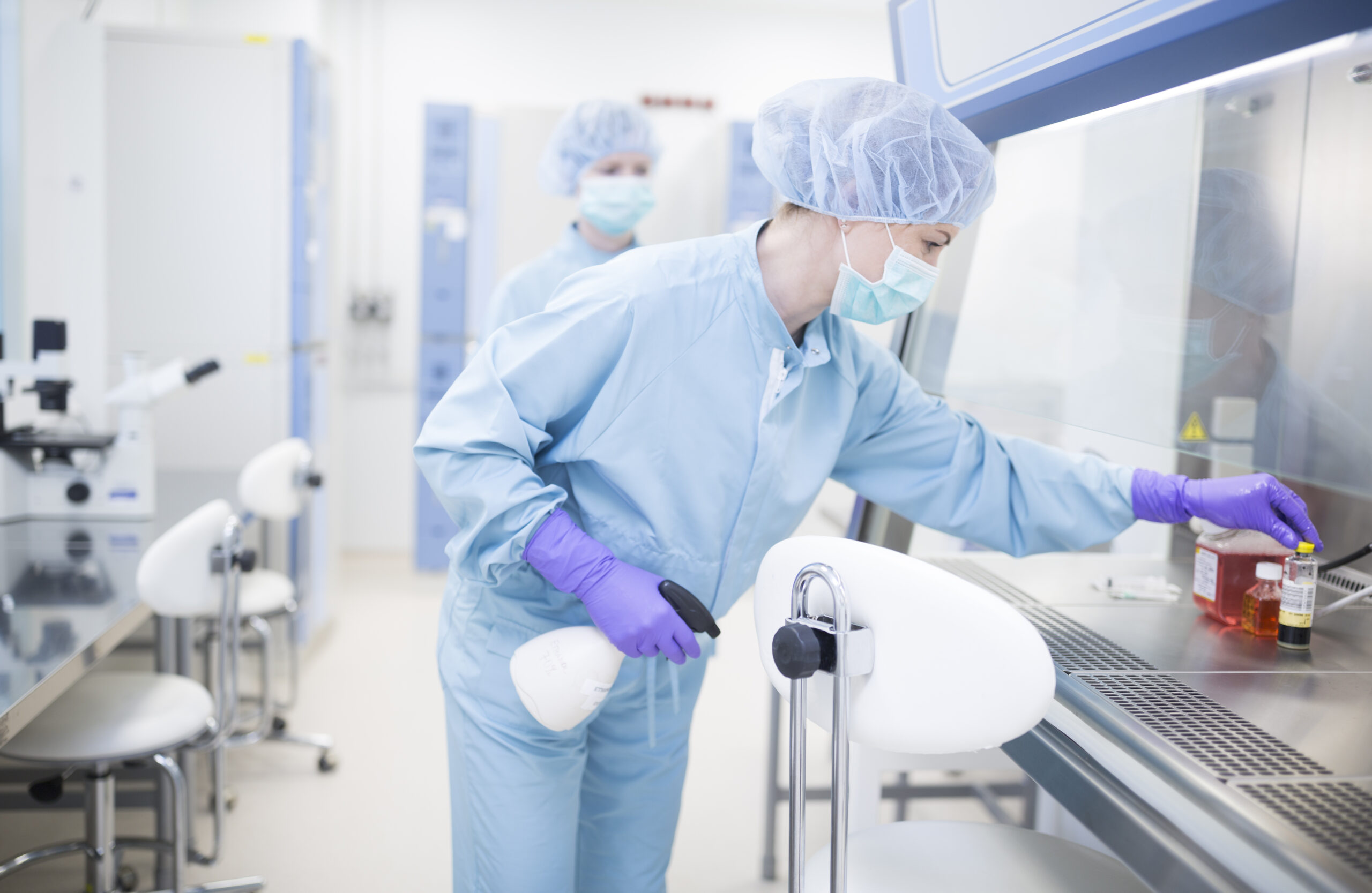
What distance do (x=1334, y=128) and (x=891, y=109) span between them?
2.04 ft

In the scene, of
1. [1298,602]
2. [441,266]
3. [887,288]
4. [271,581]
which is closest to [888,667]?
[887,288]

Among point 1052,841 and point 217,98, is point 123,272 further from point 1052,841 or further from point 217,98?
point 1052,841

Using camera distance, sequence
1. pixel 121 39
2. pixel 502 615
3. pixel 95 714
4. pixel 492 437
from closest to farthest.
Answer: pixel 492 437 → pixel 502 615 → pixel 95 714 → pixel 121 39

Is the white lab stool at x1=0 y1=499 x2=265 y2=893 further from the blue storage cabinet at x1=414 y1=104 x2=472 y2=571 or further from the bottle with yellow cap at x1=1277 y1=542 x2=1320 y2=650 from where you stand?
the blue storage cabinet at x1=414 y1=104 x2=472 y2=571

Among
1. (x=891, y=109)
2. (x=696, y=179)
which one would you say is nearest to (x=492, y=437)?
(x=891, y=109)

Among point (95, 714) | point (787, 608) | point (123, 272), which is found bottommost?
point (95, 714)

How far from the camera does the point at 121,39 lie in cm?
321

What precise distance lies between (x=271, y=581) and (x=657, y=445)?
1.88 meters

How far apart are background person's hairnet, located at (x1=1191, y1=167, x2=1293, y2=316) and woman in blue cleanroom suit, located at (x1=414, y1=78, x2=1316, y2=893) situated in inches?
10.1

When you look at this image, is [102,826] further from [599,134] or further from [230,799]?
[599,134]

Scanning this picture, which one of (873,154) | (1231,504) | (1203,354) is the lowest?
(1231,504)

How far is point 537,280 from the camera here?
2.62m

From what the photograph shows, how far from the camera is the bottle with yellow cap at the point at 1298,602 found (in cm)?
135

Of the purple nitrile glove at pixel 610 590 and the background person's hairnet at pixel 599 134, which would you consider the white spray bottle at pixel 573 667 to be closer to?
the purple nitrile glove at pixel 610 590
